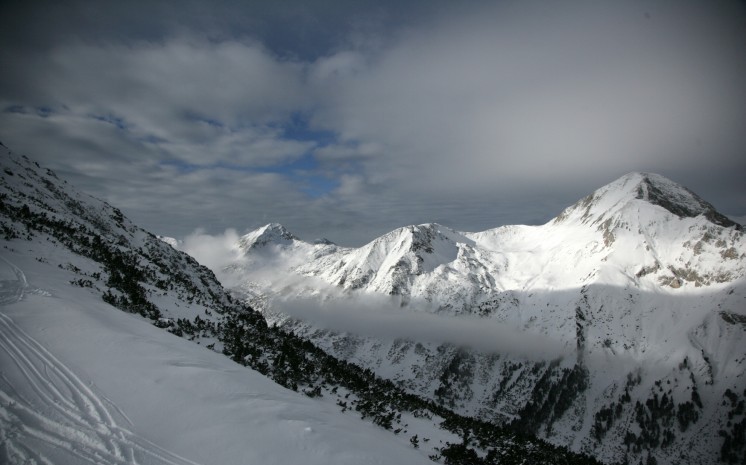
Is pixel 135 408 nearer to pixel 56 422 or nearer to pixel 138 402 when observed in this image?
pixel 138 402

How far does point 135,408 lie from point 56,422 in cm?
188

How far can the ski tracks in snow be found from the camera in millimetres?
8719

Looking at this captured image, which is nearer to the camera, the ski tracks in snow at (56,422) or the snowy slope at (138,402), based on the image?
the ski tracks in snow at (56,422)

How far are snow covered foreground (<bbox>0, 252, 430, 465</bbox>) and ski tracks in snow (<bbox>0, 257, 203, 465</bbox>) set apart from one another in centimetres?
3

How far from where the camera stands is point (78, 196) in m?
82.5

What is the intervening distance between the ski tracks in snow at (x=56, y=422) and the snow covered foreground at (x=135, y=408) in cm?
3

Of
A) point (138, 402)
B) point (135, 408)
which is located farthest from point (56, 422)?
point (138, 402)

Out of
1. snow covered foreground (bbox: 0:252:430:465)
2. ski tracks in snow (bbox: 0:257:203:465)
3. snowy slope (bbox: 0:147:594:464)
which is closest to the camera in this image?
ski tracks in snow (bbox: 0:257:203:465)

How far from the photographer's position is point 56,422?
31.8 feet

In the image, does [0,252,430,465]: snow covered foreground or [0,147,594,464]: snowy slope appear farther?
[0,147,594,464]: snowy slope

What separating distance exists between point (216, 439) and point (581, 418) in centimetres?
21062

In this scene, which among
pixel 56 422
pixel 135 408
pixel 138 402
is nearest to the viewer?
pixel 56 422

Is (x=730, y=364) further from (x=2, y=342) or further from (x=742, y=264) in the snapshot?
(x=2, y=342)

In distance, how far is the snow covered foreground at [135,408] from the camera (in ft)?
30.3
